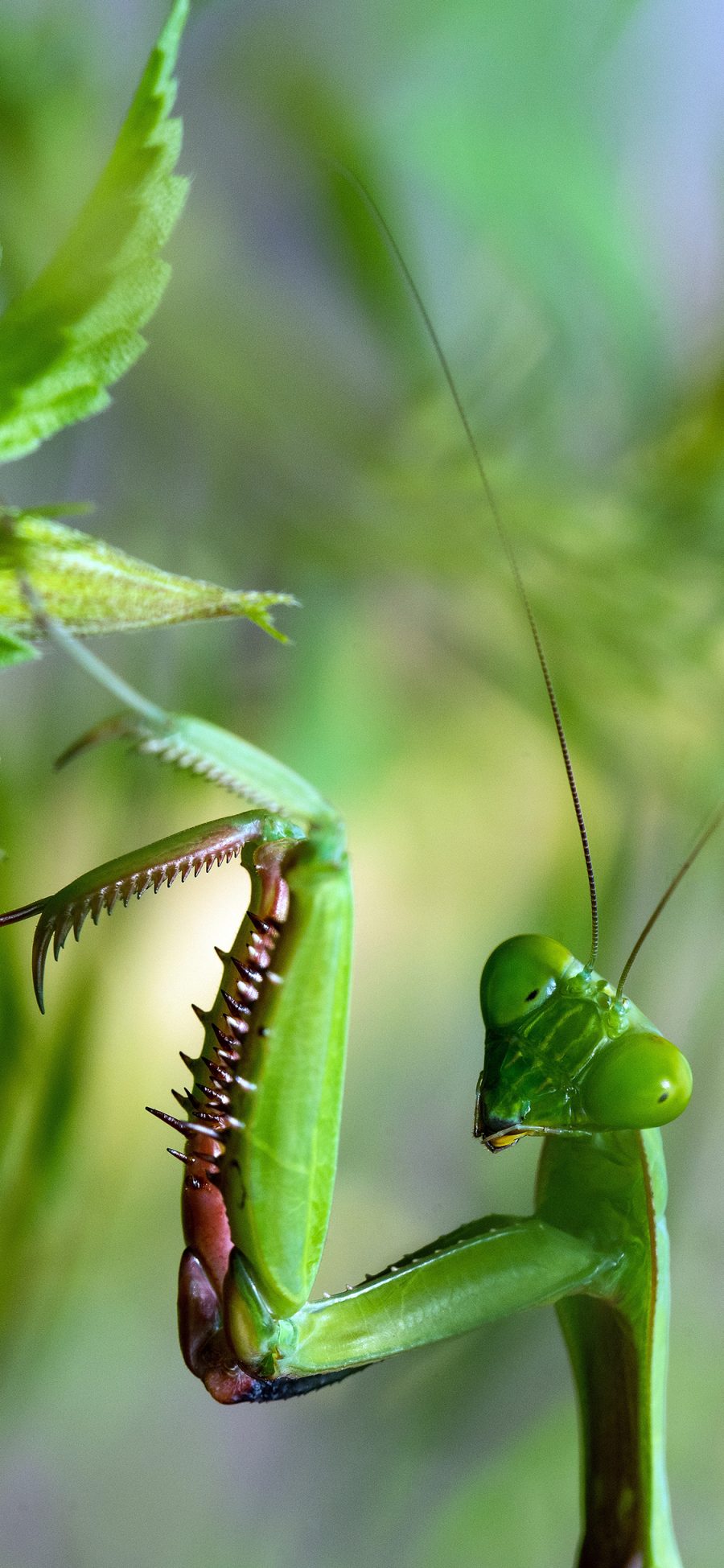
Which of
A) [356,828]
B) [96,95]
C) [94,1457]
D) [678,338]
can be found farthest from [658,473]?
[94,1457]

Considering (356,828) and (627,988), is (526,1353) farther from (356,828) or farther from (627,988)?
(356,828)

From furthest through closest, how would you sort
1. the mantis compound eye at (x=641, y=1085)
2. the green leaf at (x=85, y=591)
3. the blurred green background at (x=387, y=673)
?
the blurred green background at (x=387, y=673) < the mantis compound eye at (x=641, y=1085) < the green leaf at (x=85, y=591)

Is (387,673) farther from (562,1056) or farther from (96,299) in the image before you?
(96,299)

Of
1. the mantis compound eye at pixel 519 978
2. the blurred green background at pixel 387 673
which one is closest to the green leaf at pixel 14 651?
the mantis compound eye at pixel 519 978

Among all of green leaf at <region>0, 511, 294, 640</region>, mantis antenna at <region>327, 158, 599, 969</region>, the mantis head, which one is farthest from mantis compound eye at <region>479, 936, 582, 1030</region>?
green leaf at <region>0, 511, 294, 640</region>

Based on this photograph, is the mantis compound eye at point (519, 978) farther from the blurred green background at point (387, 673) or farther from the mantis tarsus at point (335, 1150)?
the blurred green background at point (387, 673)

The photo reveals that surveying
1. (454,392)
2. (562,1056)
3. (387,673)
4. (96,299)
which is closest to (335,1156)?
(562,1056)

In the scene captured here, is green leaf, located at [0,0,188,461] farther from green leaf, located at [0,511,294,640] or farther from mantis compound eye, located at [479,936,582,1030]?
mantis compound eye, located at [479,936,582,1030]
